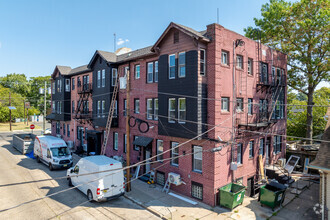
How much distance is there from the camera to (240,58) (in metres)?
17.4

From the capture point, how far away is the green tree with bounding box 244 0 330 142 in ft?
77.4

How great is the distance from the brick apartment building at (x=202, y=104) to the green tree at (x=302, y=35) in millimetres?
4854

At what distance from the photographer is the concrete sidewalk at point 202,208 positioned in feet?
43.3

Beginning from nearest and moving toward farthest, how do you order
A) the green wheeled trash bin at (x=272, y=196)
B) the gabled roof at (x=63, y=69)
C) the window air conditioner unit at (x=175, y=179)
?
the green wheeled trash bin at (x=272, y=196)
the window air conditioner unit at (x=175, y=179)
the gabled roof at (x=63, y=69)

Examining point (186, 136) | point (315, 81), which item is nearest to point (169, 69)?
point (186, 136)

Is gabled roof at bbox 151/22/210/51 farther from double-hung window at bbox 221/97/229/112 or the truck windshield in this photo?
the truck windshield

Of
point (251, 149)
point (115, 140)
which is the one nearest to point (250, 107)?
point (251, 149)

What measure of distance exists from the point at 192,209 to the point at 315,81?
23.1 metres

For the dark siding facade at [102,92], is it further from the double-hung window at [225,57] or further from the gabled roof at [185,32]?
the double-hung window at [225,57]

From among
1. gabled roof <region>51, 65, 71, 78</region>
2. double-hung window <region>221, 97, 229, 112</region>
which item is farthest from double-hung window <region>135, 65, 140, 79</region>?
gabled roof <region>51, 65, 71, 78</region>

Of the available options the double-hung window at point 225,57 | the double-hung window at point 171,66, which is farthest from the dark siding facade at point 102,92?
the double-hung window at point 225,57

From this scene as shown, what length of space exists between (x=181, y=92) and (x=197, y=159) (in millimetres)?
4973

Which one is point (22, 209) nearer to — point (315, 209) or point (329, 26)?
point (315, 209)

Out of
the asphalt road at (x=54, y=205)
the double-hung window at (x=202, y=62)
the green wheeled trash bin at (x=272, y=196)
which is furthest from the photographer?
the double-hung window at (x=202, y=62)
